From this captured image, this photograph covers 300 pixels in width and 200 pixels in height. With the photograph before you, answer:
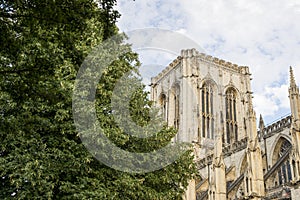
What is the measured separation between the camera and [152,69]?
15.0m

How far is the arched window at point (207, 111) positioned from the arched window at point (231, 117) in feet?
7.06

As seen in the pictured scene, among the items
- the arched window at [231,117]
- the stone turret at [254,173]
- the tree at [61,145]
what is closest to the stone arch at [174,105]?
the arched window at [231,117]

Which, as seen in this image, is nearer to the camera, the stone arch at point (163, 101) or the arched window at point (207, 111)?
the arched window at point (207, 111)

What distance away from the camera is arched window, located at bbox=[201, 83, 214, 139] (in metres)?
40.9

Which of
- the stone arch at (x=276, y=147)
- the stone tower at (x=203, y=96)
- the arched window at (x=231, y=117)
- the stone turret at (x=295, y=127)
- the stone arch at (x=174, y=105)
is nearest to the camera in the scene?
the stone turret at (x=295, y=127)

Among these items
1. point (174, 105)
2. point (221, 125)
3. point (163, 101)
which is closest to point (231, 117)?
point (221, 125)

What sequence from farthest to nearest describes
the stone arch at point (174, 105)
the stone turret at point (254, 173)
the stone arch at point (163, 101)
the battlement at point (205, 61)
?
the stone arch at point (163, 101)
the battlement at point (205, 61)
the stone arch at point (174, 105)
the stone turret at point (254, 173)

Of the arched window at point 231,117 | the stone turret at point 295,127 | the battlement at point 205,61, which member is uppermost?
the battlement at point 205,61

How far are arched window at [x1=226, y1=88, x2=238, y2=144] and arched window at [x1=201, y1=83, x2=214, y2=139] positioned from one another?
2151 mm

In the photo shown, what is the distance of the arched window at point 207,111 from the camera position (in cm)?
4091

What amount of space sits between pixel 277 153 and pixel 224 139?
13.8 metres

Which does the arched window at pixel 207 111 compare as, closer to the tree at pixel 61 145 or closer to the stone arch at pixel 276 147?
the stone arch at pixel 276 147

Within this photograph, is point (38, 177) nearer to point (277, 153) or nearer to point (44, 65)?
point (44, 65)

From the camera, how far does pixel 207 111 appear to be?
42.3 m
